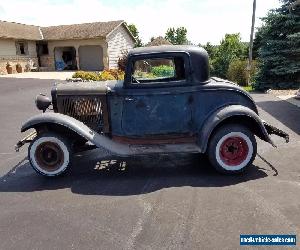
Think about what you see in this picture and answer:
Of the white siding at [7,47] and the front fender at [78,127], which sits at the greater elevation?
the white siding at [7,47]

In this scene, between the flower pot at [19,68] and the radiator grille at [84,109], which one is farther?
the flower pot at [19,68]

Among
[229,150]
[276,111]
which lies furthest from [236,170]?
[276,111]

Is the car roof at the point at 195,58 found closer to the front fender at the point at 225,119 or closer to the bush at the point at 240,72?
the front fender at the point at 225,119

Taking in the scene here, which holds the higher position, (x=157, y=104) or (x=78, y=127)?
(x=157, y=104)

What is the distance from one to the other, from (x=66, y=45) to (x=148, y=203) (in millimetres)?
32750

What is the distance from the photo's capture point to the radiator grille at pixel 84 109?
18.8 feet

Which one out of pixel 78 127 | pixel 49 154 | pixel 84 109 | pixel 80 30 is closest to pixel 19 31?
pixel 80 30

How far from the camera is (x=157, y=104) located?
18.1 ft

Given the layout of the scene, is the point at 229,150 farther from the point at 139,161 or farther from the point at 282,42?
the point at 282,42

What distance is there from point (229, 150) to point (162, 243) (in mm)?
2526

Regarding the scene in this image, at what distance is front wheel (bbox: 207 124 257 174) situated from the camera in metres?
5.46

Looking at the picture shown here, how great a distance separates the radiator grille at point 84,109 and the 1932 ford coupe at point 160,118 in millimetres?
19

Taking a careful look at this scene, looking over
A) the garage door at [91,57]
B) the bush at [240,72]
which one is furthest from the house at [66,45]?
the bush at [240,72]

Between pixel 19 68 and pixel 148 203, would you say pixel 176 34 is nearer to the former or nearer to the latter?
pixel 19 68
